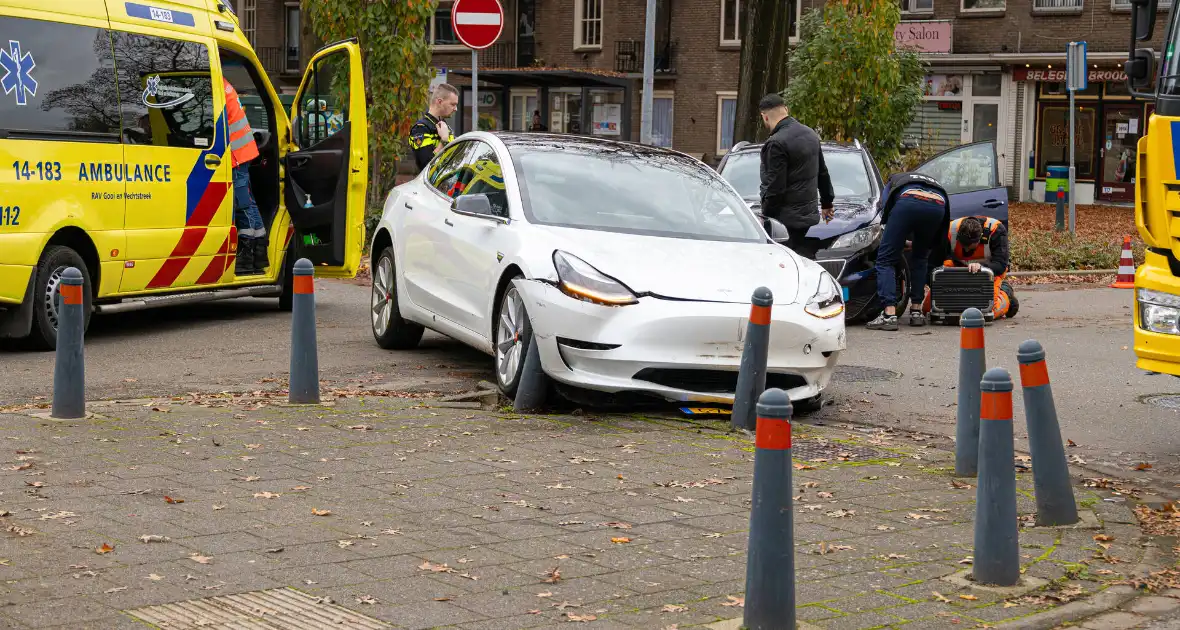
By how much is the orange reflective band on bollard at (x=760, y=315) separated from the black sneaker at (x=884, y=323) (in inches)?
232

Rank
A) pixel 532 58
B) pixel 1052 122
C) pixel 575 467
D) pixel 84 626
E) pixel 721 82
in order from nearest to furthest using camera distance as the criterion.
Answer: pixel 84 626 < pixel 575 467 < pixel 1052 122 < pixel 721 82 < pixel 532 58

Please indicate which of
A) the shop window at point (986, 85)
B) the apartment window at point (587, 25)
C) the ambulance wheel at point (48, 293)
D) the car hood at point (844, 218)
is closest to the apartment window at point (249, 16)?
the apartment window at point (587, 25)

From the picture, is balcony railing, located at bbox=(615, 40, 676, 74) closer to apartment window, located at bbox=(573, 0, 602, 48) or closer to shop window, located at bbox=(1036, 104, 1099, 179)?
apartment window, located at bbox=(573, 0, 602, 48)

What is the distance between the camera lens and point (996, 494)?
212 inches

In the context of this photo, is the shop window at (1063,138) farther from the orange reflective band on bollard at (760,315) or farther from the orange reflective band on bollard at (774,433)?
the orange reflective band on bollard at (774,433)

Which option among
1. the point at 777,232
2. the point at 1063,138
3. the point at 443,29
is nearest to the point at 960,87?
the point at 1063,138

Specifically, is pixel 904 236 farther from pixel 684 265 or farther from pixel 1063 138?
pixel 1063 138

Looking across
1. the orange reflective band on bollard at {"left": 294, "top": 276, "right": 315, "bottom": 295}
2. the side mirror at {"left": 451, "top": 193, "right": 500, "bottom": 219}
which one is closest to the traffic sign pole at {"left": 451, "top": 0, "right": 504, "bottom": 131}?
the side mirror at {"left": 451, "top": 193, "right": 500, "bottom": 219}

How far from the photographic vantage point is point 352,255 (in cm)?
1319

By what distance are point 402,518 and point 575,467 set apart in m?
1.22

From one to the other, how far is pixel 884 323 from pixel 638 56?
34.6 meters

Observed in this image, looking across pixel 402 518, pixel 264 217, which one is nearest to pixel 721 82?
pixel 264 217

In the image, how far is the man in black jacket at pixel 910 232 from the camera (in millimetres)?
13242

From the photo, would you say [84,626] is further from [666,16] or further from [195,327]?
[666,16]
